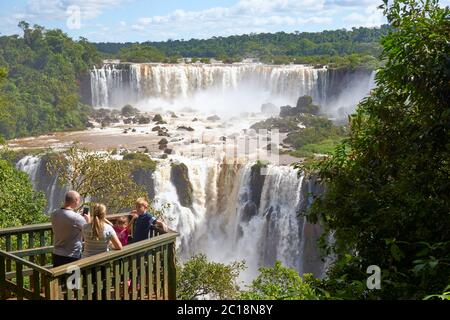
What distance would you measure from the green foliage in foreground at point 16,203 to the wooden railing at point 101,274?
9.77 meters

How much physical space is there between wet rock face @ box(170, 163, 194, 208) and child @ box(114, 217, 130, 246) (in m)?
21.2

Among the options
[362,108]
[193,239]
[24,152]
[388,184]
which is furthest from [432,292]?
[24,152]

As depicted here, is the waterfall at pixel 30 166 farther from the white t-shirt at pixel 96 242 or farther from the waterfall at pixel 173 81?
the white t-shirt at pixel 96 242

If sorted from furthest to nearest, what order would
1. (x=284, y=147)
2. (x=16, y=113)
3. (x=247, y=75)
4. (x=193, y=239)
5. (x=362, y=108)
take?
(x=247, y=75) → (x=16, y=113) → (x=284, y=147) → (x=193, y=239) → (x=362, y=108)

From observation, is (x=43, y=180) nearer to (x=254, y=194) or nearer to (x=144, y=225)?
(x=254, y=194)

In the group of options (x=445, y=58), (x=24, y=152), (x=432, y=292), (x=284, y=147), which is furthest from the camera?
(x=284, y=147)

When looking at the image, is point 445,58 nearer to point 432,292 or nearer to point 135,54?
point 432,292

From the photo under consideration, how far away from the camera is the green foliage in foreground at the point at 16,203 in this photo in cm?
1493

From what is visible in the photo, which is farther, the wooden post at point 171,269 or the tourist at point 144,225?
the tourist at point 144,225

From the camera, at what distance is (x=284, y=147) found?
3259 centimetres

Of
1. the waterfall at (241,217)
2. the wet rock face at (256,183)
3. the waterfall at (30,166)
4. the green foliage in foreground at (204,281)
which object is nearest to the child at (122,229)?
the green foliage in foreground at (204,281)

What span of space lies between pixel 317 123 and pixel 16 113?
19040 millimetres

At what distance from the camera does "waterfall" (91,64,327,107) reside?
51.0 metres

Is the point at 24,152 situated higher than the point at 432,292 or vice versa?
the point at 432,292
